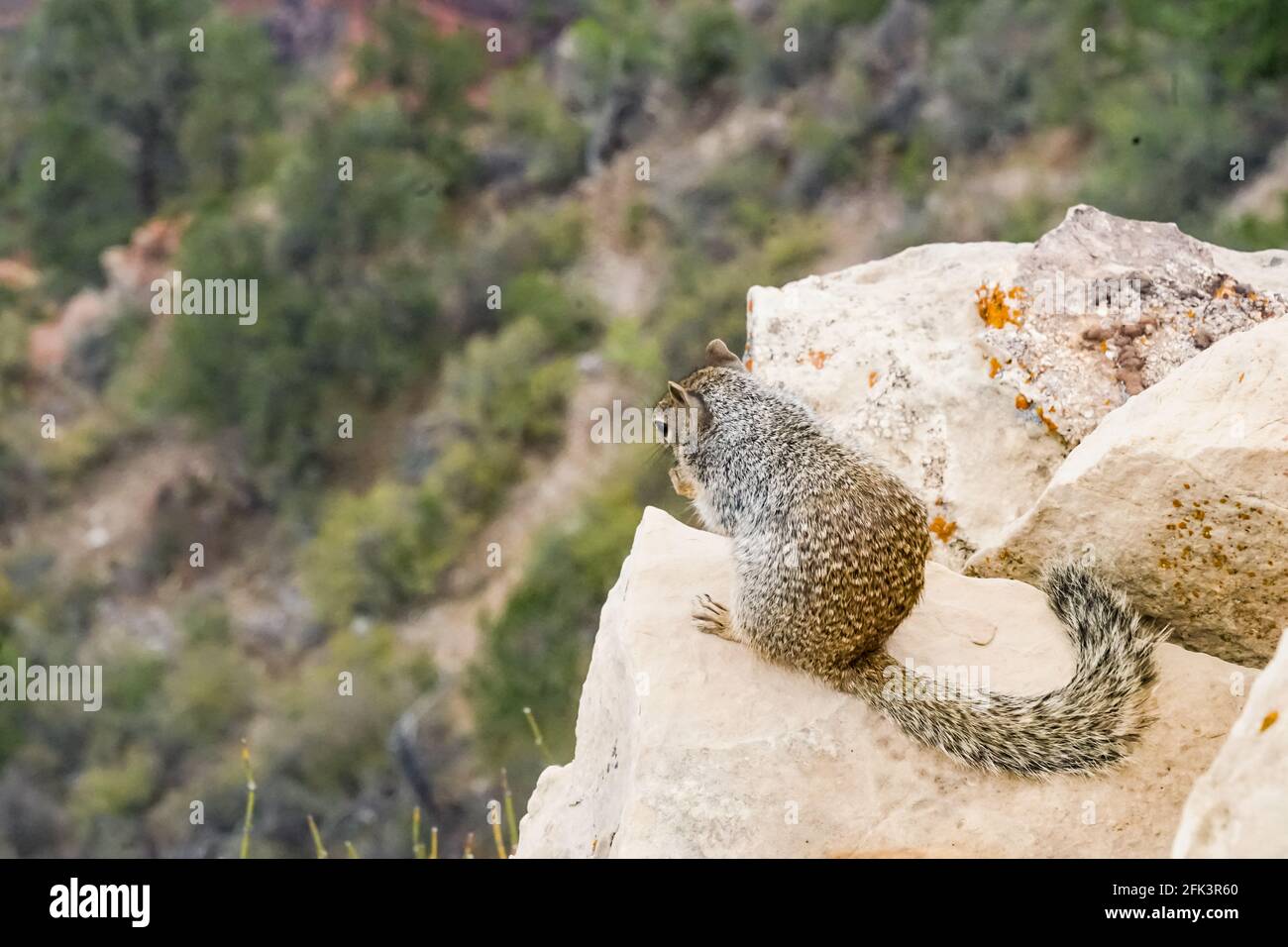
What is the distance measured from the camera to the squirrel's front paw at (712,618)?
5.27 m

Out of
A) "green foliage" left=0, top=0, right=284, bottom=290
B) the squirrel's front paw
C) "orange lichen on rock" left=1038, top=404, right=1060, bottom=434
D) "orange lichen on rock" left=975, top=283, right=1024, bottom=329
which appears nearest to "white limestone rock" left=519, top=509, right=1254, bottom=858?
the squirrel's front paw

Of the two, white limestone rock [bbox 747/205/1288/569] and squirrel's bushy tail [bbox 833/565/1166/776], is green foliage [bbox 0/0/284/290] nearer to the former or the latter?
white limestone rock [bbox 747/205/1288/569]

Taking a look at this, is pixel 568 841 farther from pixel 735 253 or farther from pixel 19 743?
pixel 735 253

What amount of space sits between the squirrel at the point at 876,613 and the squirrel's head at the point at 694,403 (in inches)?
14.3

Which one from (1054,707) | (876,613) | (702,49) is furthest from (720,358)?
(702,49)

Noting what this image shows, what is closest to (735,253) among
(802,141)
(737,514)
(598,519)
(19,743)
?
(802,141)

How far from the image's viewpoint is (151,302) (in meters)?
31.9

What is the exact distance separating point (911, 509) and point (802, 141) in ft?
82.8

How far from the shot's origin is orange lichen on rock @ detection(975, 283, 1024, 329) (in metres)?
6.57

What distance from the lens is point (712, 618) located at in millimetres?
5309

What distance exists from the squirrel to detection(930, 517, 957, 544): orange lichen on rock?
90 centimetres

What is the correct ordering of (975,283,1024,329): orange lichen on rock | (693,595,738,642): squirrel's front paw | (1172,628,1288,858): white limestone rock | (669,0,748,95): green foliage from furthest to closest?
(669,0,748,95): green foliage, (975,283,1024,329): orange lichen on rock, (693,595,738,642): squirrel's front paw, (1172,628,1288,858): white limestone rock

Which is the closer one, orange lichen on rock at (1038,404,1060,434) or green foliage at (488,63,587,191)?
orange lichen on rock at (1038,404,1060,434)

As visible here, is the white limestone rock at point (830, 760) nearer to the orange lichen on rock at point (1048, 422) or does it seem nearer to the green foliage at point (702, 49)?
the orange lichen on rock at point (1048, 422)
